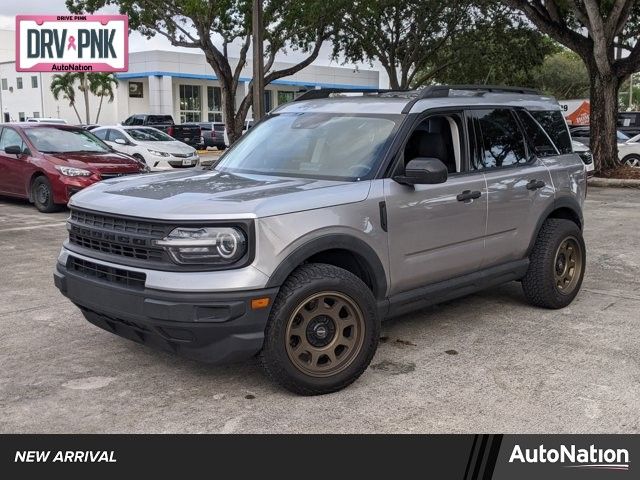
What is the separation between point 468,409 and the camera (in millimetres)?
3961

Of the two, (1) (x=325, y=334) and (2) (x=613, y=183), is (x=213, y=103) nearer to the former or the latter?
(2) (x=613, y=183)

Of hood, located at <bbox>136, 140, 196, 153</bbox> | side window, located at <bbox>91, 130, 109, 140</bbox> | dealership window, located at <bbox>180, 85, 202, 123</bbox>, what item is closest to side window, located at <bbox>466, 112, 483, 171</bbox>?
hood, located at <bbox>136, 140, 196, 153</bbox>

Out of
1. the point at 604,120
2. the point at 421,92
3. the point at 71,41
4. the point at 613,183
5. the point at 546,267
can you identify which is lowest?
the point at 546,267

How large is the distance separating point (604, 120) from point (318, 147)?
1530 centimetres

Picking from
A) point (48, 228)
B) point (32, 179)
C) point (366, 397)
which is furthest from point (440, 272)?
point (32, 179)

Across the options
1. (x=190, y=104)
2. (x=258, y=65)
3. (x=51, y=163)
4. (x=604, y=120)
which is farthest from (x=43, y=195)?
(x=190, y=104)

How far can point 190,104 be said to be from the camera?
6003 centimetres

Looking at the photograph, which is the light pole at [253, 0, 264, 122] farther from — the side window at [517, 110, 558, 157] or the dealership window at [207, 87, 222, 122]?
the dealership window at [207, 87, 222, 122]

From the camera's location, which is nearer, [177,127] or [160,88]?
[177,127]

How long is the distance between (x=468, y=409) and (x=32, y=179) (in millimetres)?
10361

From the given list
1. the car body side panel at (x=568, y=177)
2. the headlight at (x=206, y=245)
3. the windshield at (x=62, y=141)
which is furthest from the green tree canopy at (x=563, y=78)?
the headlight at (x=206, y=245)

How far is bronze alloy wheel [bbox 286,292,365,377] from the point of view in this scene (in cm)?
408

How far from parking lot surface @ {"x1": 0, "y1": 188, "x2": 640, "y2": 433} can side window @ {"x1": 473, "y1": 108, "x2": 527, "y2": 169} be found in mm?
1280

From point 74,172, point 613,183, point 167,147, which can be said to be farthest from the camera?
point 167,147
